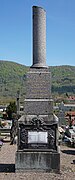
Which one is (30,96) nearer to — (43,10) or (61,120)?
(43,10)

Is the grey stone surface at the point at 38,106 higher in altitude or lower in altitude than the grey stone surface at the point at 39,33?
lower

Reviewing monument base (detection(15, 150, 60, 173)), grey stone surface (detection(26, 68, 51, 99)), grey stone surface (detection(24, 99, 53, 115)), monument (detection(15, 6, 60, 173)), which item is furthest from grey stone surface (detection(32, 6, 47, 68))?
monument base (detection(15, 150, 60, 173))

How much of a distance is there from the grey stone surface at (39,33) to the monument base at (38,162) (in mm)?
2990

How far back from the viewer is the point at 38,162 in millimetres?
10242

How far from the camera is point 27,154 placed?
405 inches

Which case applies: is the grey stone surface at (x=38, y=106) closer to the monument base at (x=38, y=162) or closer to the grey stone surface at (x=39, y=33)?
the grey stone surface at (x=39, y=33)

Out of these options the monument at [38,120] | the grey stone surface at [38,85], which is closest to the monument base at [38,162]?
the monument at [38,120]

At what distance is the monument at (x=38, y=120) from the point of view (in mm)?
10250

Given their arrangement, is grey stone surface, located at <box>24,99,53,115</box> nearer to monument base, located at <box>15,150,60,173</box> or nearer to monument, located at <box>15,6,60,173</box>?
monument, located at <box>15,6,60,173</box>

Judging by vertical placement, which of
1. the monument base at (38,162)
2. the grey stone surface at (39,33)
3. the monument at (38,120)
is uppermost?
the grey stone surface at (39,33)

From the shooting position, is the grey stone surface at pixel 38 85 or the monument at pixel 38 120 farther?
the grey stone surface at pixel 38 85

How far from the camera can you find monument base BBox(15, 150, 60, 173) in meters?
10.2

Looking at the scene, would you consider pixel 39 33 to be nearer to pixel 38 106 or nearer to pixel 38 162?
pixel 38 106

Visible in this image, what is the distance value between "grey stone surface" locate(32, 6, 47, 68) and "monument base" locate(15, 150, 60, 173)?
2.99 meters
